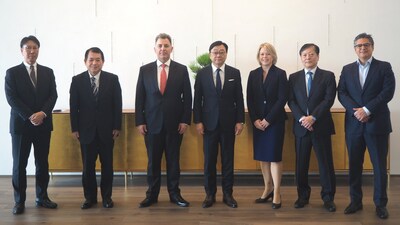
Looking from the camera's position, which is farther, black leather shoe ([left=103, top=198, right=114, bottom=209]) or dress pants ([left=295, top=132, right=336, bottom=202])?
black leather shoe ([left=103, top=198, right=114, bottom=209])

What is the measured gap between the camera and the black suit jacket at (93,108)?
12.7 ft

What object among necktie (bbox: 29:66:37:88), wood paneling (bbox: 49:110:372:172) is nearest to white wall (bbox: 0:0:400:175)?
wood paneling (bbox: 49:110:372:172)

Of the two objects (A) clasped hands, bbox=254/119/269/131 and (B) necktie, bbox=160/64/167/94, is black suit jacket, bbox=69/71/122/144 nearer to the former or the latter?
(B) necktie, bbox=160/64/167/94

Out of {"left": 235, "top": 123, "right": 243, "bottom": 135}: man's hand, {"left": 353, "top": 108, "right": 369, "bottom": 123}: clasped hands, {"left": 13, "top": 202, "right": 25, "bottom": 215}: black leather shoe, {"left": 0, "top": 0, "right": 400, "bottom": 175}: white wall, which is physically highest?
{"left": 0, "top": 0, "right": 400, "bottom": 175}: white wall

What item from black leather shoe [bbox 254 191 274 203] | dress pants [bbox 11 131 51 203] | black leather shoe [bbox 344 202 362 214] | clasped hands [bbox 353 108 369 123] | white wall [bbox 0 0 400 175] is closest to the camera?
clasped hands [bbox 353 108 369 123]

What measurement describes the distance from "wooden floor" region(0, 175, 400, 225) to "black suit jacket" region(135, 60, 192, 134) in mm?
812

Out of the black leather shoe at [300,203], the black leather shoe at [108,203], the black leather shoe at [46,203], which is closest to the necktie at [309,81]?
the black leather shoe at [300,203]

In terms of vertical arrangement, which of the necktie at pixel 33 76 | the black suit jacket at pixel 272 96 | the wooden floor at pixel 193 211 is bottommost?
the wooden floor at pixel 193 211

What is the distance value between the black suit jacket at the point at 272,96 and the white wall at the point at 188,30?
1492 millimetres

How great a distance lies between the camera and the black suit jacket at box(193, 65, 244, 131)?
3.87 metres

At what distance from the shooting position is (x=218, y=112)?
3854 millimetres

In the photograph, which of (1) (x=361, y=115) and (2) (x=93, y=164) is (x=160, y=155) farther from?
(1) (x=361, y=115)

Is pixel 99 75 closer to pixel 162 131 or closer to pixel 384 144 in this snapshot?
pixel 162 131

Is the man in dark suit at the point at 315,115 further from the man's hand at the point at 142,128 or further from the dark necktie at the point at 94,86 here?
the dark necktie at the point at 94,86
